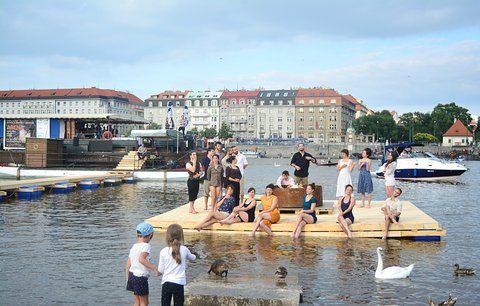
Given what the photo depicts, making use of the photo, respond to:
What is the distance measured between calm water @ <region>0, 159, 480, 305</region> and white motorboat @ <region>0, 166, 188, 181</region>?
882 inches

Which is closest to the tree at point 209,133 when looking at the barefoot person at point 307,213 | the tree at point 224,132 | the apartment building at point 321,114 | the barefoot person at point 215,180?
the tree at point 224,132

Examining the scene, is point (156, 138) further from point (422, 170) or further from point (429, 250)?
point (429, 250)

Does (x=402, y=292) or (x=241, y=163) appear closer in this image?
(x=402, y=292)

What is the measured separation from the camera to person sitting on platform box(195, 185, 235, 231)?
52.8 ft

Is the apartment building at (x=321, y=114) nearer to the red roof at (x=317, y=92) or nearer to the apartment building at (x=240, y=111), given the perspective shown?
the red roof at (x=317, y=92)

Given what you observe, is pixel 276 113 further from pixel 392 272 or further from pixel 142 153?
pixel 392 272

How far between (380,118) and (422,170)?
126 meters

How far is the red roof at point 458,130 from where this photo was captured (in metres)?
154

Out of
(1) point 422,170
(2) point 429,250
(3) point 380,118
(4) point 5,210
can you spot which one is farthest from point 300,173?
(3) point 380,118

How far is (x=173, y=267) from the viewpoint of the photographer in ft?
23.9

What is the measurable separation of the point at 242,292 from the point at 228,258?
13.9 ft

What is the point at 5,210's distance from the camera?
899 inches

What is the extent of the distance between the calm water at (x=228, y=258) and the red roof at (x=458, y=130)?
473 ft

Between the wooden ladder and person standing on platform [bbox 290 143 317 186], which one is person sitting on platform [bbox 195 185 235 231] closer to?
person standing on platform [bbox 290 143 317 186]
